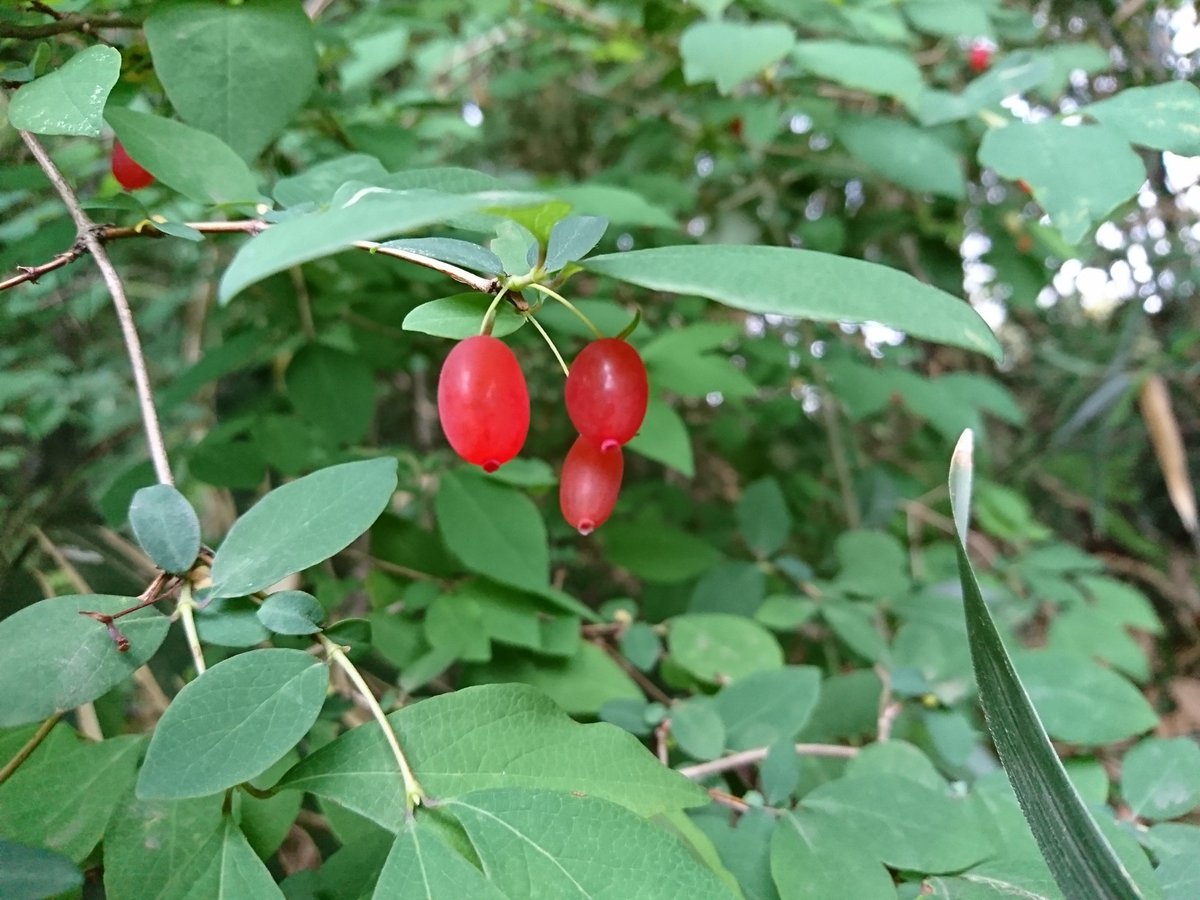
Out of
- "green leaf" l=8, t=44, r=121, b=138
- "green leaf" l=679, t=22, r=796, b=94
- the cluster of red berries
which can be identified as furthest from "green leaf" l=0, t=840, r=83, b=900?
"green leaf" l=679, t=22, r=796, b=94

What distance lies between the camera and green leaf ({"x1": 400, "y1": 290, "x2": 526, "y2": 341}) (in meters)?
0.40

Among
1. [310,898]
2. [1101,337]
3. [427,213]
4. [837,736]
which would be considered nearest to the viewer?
[427,213]

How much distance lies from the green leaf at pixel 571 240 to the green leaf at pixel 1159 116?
0.52 metres

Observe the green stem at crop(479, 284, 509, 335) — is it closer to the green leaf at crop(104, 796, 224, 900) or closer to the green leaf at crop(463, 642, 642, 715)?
the green leaf at crop(104, 796, 224, 900)

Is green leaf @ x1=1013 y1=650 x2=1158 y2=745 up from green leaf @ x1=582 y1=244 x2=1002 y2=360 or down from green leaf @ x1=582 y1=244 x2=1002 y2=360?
down

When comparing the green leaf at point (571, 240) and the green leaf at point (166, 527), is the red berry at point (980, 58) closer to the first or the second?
the green leaf at point (571, 240)

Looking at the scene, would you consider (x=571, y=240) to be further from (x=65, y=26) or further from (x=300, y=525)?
(x=65, y=26)

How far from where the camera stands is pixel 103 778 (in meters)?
0.45

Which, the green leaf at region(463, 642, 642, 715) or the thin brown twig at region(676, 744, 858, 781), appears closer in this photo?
the thin brown twig at region(676, 744, 858, 781)

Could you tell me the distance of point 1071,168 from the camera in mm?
677

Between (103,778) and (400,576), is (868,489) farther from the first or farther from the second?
(103,778)

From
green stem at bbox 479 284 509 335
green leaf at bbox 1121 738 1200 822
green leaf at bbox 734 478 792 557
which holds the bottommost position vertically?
green leaf at bbox 734 478 792 557

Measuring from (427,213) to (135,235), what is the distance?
13.9 inches

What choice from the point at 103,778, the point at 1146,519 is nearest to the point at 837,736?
the point at 103,778
